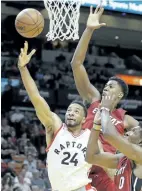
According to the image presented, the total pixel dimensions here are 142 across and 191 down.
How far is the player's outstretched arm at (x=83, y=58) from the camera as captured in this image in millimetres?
4625

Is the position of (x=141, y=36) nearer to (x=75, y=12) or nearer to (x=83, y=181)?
(x=75, y=12)

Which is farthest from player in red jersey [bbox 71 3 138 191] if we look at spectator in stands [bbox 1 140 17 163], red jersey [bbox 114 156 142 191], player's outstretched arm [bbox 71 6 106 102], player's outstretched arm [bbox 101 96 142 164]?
spectator in stands [bbox 1 140 17 163]

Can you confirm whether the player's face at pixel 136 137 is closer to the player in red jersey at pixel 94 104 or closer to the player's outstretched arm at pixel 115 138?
the player's outstretched arm at pixel 115 138

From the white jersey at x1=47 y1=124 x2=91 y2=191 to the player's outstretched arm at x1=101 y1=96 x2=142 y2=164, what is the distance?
0.89 metres

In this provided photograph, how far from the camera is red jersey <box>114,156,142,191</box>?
3551 millimetres

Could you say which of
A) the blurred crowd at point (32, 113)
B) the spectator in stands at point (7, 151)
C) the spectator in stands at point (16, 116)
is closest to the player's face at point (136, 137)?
the blurred crowd at point (32, 113)

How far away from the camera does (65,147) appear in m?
4.34

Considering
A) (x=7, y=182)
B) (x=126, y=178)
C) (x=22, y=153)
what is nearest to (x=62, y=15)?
(x=126, y=178)

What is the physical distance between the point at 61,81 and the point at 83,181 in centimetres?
1054

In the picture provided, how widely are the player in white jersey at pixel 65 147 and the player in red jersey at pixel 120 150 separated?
1.71 feet

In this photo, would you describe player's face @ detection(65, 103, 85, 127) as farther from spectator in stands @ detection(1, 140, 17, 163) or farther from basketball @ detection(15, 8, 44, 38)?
spectator in stands @ detection(1, 140, 17, 163)

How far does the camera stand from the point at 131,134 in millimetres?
3686

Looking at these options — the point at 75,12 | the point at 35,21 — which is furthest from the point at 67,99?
the point at 35,21

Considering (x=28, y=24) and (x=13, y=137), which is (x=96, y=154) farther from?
(x=13, y=137)
